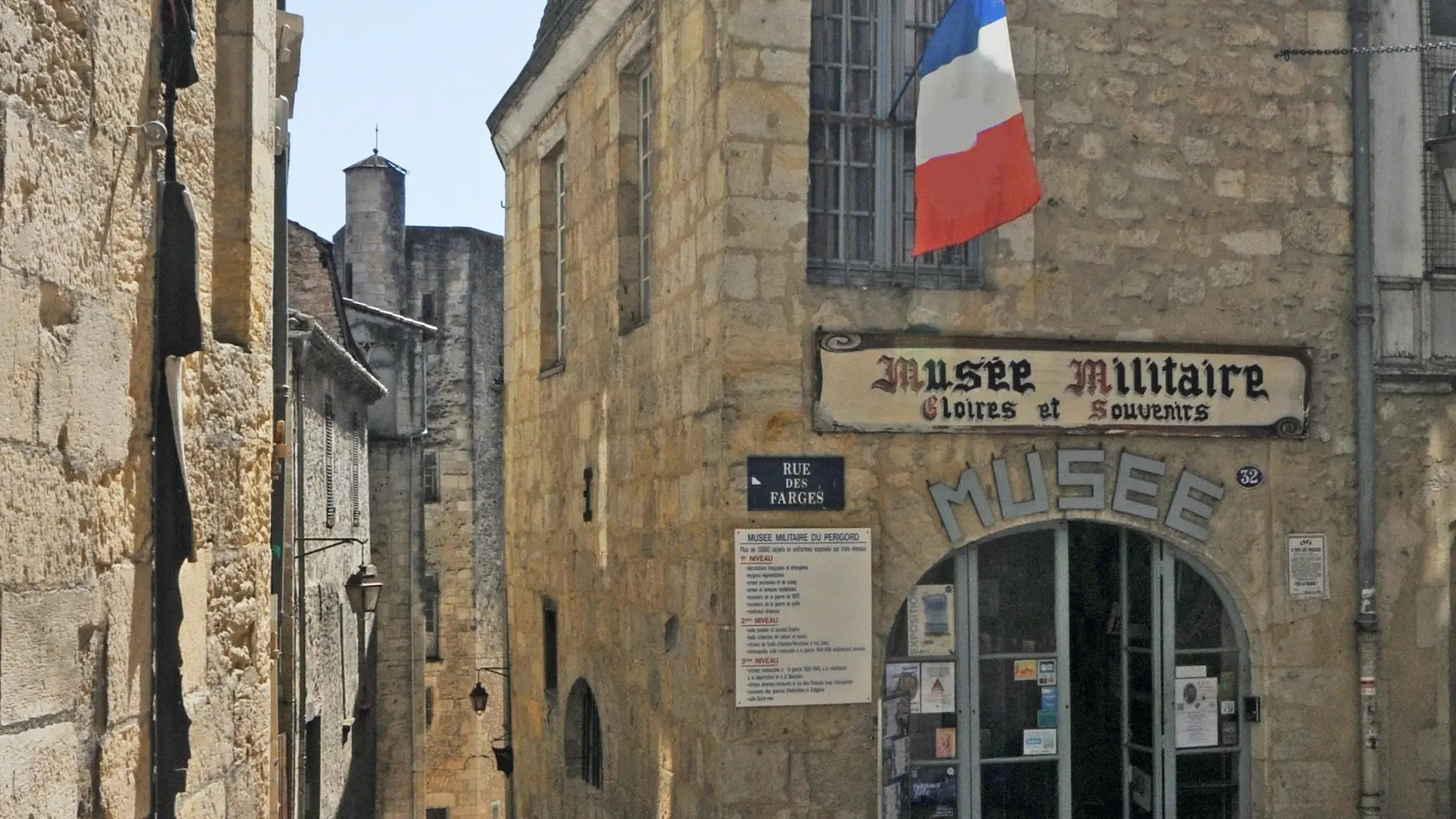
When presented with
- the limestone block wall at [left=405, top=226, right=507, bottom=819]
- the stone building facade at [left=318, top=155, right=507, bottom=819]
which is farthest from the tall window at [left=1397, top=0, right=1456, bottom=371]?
the limestone block wall at [left=405, top=226, right=507, bottom=819]

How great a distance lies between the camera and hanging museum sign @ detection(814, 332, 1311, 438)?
25.5 feet

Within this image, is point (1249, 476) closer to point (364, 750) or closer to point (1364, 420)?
point (1364, 420)

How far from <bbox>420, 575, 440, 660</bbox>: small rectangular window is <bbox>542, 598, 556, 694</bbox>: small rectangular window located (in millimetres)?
13342

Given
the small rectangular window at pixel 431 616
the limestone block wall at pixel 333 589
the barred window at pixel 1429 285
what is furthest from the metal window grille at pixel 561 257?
the small rectangular window at pixel 431 616

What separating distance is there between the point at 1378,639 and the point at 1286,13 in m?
3.28

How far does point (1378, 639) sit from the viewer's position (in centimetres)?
845

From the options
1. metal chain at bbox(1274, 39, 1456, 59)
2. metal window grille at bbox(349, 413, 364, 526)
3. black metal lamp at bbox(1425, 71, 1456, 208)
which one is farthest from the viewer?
metal window grille at bbox(349, 413, 364, 526)

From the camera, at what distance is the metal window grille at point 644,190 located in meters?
9.73

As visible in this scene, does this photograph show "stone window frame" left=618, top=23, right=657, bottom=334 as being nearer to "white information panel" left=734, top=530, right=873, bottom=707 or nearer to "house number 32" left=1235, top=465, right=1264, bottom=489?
"white information panel" left=734, top=530, right=873, bottom=707

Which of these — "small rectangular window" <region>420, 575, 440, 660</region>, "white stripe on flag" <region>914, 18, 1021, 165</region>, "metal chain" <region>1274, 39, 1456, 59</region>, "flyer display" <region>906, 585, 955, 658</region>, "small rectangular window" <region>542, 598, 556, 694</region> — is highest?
"metal chain" <region>1274, 39, 1456, 59</region>

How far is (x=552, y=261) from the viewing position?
12.2 metres

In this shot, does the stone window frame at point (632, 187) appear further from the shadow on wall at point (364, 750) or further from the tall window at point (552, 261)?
the shadow on wall at point (364, 750)

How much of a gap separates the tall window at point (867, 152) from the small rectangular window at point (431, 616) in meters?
18.3

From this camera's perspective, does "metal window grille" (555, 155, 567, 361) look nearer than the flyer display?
No
